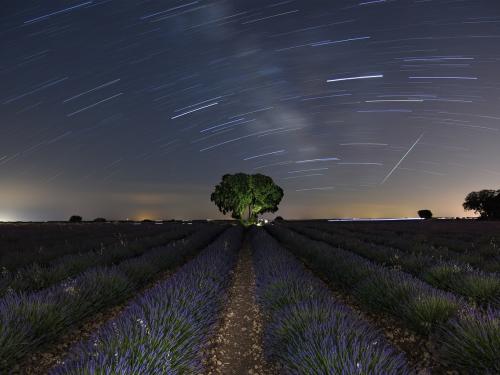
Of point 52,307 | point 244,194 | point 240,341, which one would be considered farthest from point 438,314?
point 244,194

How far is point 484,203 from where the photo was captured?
9175 centimetres

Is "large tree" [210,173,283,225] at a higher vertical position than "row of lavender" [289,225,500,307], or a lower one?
higher

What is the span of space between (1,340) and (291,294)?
3967mm

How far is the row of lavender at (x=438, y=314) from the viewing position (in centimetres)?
360

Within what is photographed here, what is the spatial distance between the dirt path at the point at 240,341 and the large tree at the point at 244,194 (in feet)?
175

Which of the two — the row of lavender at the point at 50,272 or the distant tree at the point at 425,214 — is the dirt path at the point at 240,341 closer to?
the row of lavender at the point at 50,272

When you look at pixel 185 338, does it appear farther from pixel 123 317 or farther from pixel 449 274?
pixel 449 274

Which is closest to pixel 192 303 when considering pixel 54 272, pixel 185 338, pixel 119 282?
pixel 185 338

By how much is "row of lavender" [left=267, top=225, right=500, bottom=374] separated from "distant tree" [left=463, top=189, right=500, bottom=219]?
96078 millimetres

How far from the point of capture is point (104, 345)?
3.38 metres

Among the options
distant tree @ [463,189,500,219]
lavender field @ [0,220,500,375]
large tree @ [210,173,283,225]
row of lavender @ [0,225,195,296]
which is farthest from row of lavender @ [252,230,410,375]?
distant tree @ [463,189,500,219]

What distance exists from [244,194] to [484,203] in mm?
71983

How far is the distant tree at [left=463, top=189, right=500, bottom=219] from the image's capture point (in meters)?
84.7

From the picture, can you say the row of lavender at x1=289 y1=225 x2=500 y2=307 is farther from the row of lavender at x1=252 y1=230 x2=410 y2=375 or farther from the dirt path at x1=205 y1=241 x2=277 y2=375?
the dirt path at x1=205 y1=241 x2=277 y2=375
